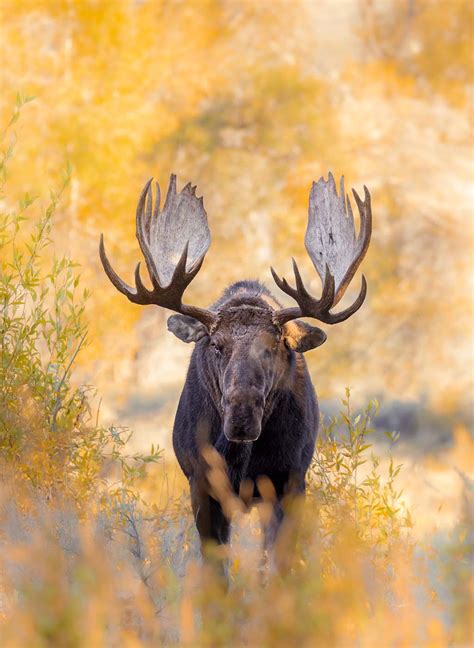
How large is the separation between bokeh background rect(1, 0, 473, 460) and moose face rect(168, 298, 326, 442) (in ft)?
27.1

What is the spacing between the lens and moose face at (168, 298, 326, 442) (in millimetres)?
6094

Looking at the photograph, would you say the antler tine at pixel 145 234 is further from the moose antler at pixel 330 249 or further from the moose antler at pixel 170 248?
the moose antler at pixel 330 249

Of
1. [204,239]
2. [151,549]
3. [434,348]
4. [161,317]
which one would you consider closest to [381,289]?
[434,348]

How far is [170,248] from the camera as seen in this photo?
7.35 meters

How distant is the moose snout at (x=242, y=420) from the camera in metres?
6.05

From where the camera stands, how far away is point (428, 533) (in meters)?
7.09

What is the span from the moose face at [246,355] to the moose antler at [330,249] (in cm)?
13

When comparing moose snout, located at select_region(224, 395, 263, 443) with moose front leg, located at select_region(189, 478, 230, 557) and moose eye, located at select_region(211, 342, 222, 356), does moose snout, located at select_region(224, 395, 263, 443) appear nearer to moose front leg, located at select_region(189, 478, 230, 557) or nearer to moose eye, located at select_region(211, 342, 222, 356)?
moose eye, located at select_region(211, 342, 222, 356)

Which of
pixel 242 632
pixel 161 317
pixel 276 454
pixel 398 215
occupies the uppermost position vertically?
pixel 398 215

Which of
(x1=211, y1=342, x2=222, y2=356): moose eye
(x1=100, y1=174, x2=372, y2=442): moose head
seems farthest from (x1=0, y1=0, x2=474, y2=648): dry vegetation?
(x1=211, y1=342, x2=222, y2=356): moose eye

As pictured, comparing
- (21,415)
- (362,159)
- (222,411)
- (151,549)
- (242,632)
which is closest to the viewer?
(242,632)

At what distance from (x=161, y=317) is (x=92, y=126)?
3283mm

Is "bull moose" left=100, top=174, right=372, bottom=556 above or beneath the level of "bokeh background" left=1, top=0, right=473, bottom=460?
beneath

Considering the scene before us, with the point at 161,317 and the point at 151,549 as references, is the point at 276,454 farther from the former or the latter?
the point at 161,317
